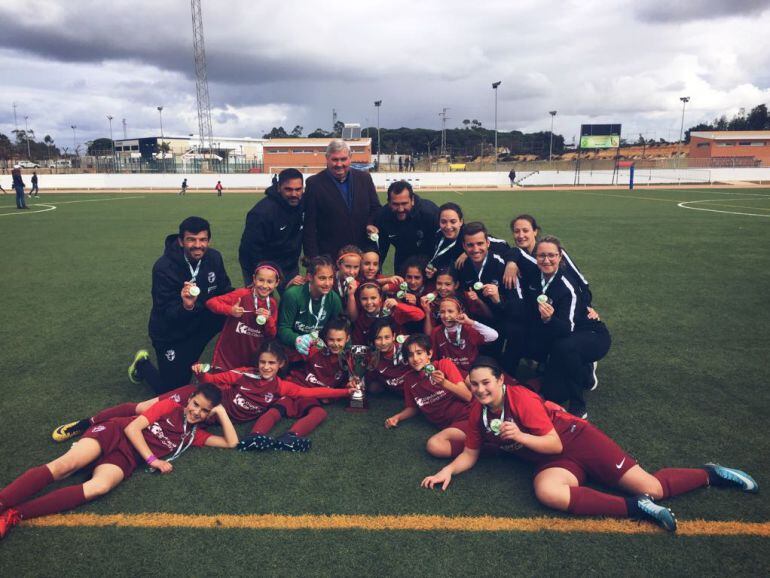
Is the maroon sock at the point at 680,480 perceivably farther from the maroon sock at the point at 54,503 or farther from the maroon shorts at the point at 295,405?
the maroon sock at the point at 54,503

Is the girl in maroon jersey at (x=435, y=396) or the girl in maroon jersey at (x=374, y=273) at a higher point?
the girl in maroon jersey at (x=374, y=273)

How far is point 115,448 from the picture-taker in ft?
12.8

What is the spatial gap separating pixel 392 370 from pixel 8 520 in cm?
328

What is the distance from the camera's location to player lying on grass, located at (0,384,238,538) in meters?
3.45

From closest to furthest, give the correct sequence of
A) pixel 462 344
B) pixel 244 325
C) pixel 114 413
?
pixel 114 413, pixel 462 344, pixel 244 325

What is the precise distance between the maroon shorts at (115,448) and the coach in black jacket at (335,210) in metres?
3.22

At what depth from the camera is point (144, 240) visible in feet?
54.0

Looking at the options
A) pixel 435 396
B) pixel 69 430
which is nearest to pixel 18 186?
pixel 69 430

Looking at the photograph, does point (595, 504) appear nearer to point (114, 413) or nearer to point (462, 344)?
point (462, 344)

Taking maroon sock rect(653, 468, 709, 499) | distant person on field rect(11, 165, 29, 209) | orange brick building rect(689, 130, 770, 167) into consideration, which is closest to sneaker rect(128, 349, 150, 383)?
maroon sock rect(653, 468, 709, 499)

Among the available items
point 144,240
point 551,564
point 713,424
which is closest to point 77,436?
point 551,564

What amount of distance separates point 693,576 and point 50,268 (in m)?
13.3

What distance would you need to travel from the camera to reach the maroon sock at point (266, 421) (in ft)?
14.9

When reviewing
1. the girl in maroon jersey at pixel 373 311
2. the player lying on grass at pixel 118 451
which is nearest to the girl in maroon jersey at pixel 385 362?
the girl in maroon jersey at pixel 373 311
